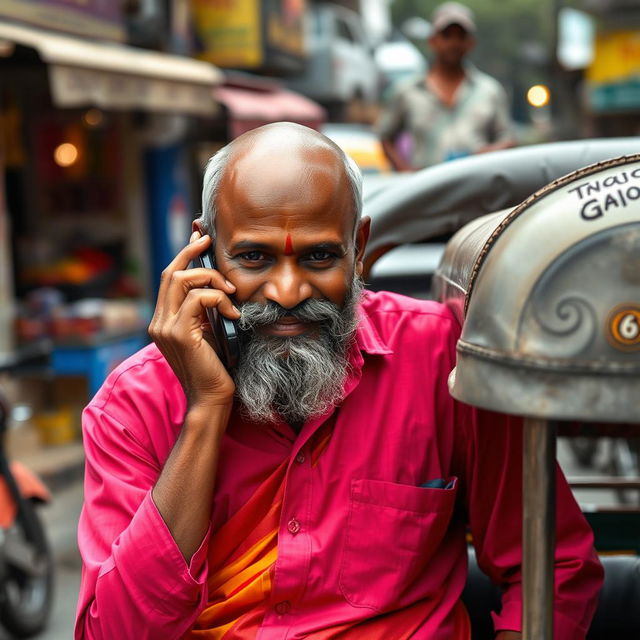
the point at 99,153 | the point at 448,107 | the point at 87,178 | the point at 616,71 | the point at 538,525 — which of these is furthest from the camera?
the point at 616,71

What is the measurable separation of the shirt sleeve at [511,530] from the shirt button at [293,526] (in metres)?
0.35

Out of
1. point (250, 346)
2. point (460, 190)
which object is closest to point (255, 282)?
point (250, 346)

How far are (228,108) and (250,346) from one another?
9.79 m

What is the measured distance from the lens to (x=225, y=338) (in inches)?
84.4

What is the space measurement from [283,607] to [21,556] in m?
3.21

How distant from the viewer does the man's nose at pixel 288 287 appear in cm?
214

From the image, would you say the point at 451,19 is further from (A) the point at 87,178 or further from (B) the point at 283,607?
(A) the point at 87,178

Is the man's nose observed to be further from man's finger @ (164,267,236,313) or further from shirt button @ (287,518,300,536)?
shirt button @ (287,518,300,536)

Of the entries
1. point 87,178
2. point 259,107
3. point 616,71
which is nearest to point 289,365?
point 87,178

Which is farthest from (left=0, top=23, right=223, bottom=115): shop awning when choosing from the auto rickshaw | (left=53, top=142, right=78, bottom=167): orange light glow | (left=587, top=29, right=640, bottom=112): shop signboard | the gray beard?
(left=587, top=29, right=640, bottom=112): shop signboard

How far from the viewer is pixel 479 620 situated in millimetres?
2539

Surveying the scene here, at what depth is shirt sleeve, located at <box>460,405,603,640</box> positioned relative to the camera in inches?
84.5

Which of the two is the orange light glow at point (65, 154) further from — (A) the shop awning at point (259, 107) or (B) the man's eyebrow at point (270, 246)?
(B) the man's eyebrow at point (270, 246)

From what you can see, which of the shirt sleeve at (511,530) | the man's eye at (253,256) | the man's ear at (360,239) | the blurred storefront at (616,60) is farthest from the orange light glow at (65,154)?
the blurred storefront at (616,60)
